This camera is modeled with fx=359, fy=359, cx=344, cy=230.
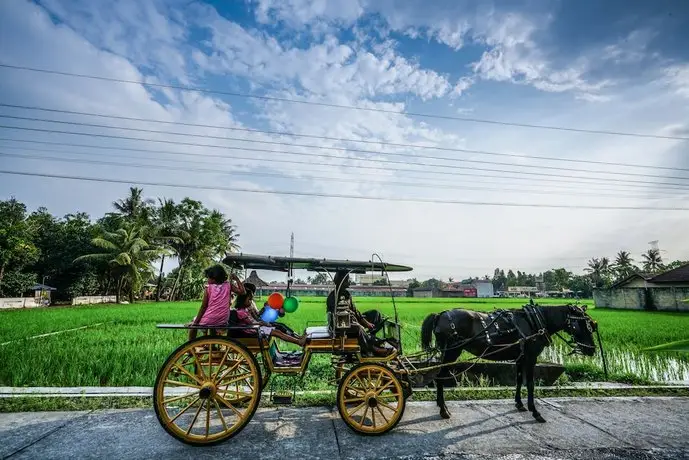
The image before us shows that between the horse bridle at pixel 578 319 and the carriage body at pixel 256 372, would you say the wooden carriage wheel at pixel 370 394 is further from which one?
the horse bridle at pixel 578 319

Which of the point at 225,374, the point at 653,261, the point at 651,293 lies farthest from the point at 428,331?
the point at 653,261

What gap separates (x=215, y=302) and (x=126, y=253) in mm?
31974

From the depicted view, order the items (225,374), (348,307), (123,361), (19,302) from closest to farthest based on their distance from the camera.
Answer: (225,374), (348,307), (123,361), (19,302)

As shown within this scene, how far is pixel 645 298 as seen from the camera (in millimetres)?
27344

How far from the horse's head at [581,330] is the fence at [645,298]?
78.8ft

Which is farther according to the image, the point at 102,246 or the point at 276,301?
the point at 102,246

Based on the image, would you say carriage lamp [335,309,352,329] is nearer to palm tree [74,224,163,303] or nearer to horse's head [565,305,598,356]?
horse's head [565,305,598,356]

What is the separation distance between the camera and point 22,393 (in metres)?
4.97

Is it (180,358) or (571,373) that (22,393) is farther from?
(571,373)

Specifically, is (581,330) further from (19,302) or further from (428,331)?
(19,302)

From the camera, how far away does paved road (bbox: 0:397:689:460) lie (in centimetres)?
356

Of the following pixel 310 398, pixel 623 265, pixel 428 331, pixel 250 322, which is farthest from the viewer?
pixel 623 265

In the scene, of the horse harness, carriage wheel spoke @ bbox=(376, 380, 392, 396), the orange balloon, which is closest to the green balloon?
the orange balloon

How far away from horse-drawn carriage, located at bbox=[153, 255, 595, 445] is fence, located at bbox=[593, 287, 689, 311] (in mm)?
25285
